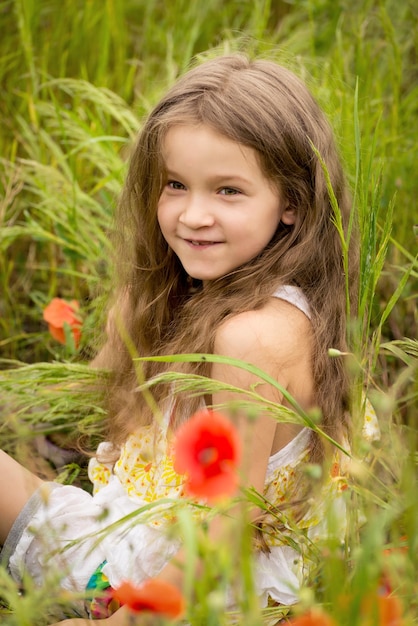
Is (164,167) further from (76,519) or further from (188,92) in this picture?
(76,519)

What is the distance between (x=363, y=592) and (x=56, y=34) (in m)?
2.06

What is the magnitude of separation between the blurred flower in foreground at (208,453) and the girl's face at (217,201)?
58 cm

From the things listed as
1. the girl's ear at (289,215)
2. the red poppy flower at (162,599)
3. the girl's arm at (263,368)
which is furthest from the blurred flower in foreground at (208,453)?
the girl's ear at (289,215)

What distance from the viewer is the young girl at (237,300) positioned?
1228 millimetres

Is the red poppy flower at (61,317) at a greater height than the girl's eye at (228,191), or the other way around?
the girl's eye at (228,191)

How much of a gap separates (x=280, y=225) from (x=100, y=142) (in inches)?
31.1

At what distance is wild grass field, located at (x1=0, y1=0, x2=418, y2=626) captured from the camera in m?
1.62

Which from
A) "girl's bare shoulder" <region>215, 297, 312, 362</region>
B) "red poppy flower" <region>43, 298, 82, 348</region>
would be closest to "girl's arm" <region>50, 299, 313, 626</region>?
"girl's bare shoulder" <region>215, 297, 312, 362</region>

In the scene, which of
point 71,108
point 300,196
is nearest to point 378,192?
point 300,196

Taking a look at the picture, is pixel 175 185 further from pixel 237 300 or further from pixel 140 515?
pixel 140 515

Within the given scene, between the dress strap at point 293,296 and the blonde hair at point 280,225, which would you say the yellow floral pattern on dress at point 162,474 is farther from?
the dress strap at point 293,296

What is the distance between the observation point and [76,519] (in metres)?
1.38

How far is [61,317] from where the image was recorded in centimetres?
179

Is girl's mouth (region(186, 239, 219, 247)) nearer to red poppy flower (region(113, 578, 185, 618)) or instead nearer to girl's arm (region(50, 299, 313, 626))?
girl's arm (region(50, 299, 313, 626))
